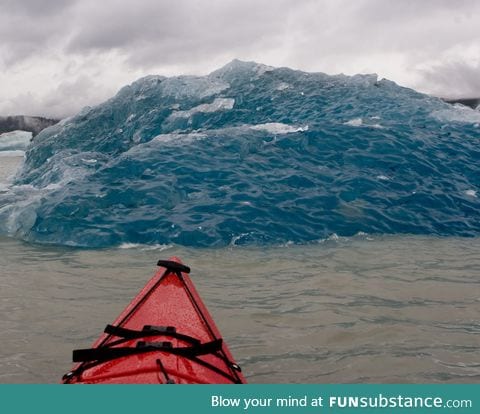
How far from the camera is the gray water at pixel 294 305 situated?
4.46 metres

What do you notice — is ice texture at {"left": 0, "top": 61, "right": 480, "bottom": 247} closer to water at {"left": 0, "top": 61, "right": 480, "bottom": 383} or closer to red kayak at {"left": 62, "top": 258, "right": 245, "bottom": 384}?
water at {"left": 0, "top": 61, "right": 480, "bottom": 383}

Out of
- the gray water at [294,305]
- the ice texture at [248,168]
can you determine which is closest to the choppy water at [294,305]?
the gray water at [294,305]

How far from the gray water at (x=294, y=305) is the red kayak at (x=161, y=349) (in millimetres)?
690

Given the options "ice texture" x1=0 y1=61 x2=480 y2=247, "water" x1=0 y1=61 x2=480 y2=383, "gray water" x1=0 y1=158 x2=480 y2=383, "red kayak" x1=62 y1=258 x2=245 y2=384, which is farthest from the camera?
"ice texture" x1=0 y1=61 x2=480 y2=247

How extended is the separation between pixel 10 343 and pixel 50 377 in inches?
37.5

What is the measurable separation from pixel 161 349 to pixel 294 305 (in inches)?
113

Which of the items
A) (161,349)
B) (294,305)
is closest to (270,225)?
(294,305)

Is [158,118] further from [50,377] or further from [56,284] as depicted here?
[50,377]

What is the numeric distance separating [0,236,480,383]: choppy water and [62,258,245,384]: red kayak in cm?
70

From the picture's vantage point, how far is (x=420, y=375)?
166 inches

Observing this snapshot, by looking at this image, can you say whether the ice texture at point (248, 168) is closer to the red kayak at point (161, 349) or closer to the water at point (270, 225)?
the water at point (270, 225)

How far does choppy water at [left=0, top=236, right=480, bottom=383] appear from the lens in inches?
176

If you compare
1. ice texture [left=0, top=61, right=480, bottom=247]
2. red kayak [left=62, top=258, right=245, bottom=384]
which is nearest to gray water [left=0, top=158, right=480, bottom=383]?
red kayak [left=62, top=258, right=245, bottom=384]

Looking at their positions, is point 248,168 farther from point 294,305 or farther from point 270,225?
point 294,305
